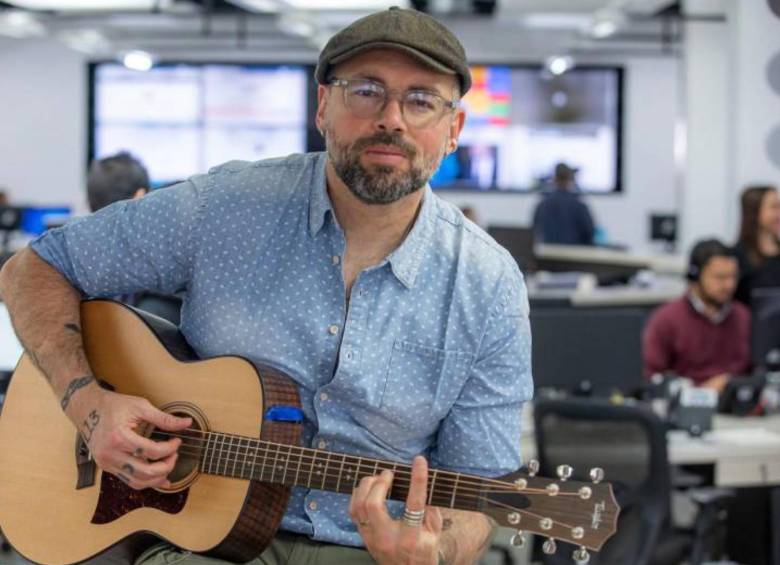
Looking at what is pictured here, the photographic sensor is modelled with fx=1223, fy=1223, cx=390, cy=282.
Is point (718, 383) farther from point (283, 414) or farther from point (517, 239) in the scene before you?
point (517, 239)

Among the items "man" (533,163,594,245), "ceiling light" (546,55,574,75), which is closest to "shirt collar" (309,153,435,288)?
"man" (533,163,594,245)

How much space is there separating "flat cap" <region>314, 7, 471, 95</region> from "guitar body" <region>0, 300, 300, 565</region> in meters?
0.57

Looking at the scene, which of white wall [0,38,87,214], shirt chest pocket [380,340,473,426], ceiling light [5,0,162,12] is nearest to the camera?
shirt chest pocket [380,340,473,426]

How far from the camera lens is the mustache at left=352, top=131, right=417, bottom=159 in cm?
207

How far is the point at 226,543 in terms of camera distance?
209 centimetres

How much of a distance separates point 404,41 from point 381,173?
0.22 m

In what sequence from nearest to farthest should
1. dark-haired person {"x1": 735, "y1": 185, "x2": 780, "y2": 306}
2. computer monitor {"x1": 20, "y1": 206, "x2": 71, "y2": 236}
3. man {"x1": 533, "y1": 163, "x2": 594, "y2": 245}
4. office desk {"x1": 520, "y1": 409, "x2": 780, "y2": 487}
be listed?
office desk {"x1": 520, "y1": 409, "x2": 780, "y2": 487}
dark-haired person {"x1": 735, "y1": 185, "x2": 780, "y2": 306}
computer monitor {"x1": 20, "y1": 206, "x2": 71, "y2": 236}
man {"x1": 533, "y1": 163, "x2": 594, "y2": 245}

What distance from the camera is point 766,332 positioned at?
5043 mm

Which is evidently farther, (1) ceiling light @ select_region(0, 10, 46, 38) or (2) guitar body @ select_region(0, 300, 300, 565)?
(1) ceiling light @ select_region(0, 10, 46, 38)

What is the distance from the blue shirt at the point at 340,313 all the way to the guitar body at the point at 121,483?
8 cm

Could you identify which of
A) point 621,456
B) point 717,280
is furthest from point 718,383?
point 621,456

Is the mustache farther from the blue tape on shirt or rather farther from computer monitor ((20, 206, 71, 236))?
computer monitor ((20, 206, 71, 236))

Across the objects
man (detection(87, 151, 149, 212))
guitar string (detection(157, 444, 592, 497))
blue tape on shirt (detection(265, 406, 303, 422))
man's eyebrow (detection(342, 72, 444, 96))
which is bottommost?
guitar string (detection(157, 444, 592, 497))

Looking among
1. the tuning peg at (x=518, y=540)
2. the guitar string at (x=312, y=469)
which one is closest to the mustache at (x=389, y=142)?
the guitar string at (x=312, y=469)
